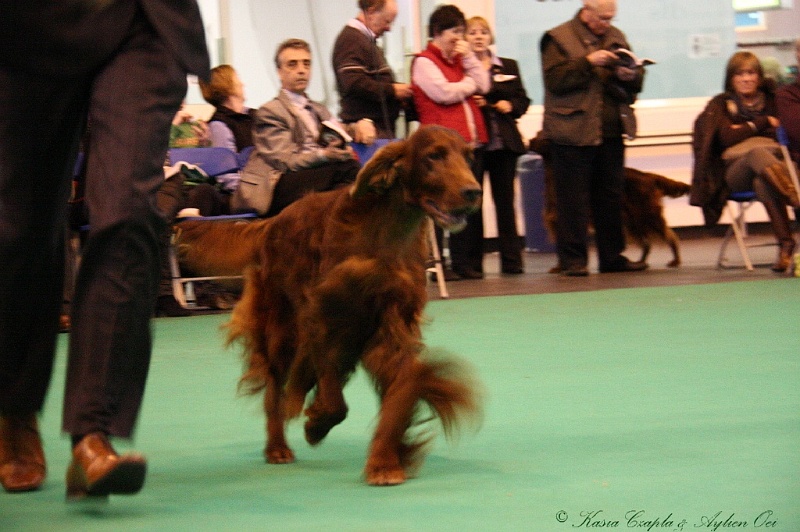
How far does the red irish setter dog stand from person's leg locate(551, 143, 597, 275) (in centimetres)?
528

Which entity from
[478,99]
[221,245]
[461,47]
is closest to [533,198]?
[478,99]

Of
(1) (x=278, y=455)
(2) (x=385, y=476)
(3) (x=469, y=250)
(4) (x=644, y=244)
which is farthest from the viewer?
(4) (x=644, y=244)

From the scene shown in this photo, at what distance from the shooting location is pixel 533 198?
1138 cm

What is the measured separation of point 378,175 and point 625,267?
20.2ft

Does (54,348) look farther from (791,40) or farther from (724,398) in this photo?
(791,40)

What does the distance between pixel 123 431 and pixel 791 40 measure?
502 inches

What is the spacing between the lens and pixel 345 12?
11609 millimetres

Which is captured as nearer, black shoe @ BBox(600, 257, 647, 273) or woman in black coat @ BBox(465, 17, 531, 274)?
woman in black coat @ BBox(465, 17, 531, 274)

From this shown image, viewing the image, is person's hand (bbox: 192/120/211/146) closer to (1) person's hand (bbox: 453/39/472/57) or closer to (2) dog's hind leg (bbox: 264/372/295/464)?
(1) person's hand (bbox: 453/39/472/57)

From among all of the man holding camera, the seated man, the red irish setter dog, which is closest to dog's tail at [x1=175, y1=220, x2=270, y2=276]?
the red irish setter dog

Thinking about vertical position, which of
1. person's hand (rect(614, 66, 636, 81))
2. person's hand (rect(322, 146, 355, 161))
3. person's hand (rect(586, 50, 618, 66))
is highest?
person's hand (rect(586, 50, 618, 66))

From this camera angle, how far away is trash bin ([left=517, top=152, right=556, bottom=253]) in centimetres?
1133

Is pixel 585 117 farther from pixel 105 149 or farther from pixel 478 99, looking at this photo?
pixel 105 149

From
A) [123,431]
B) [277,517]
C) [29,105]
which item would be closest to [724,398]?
[277,517]
